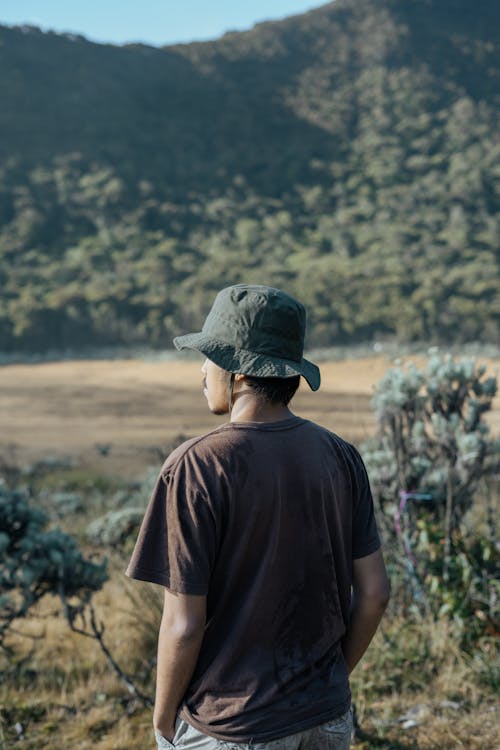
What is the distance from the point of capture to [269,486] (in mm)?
1584

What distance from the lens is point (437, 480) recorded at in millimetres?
3869

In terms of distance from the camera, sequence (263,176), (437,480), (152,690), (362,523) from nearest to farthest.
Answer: (362,523) → (152,690) → (437,480) → (263,176)

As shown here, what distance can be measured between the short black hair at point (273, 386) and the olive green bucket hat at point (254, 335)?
37mm

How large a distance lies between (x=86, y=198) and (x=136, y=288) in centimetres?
1114

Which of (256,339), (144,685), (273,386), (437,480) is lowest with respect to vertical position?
(144,685)

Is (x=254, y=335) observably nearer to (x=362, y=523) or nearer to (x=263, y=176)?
(x=362, y=523)

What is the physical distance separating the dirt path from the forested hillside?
11.7 ft

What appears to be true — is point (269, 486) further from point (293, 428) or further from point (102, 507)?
point (102, 507)

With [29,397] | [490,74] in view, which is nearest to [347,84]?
[490,74]

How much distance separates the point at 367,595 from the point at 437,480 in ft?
7.08

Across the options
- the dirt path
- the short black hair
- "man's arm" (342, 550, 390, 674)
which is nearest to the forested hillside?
the dirt path

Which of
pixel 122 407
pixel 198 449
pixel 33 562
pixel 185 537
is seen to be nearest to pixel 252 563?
pixel 185 537

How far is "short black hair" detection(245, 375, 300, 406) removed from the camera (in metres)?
1.66

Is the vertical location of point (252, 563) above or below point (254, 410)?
below
